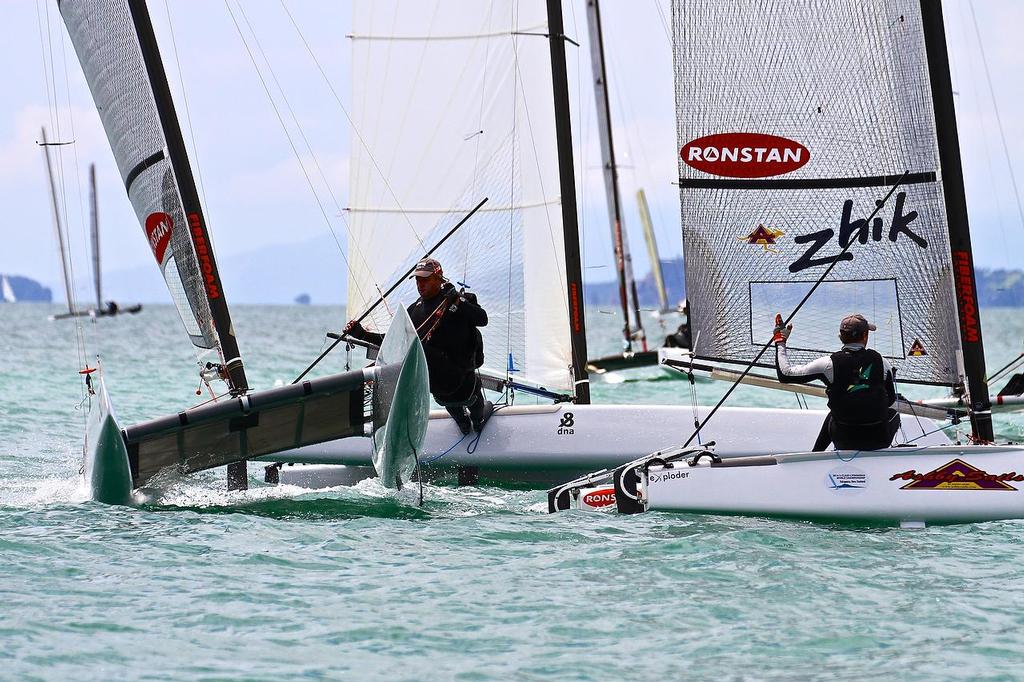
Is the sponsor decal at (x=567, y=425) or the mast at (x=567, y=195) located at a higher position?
the mast at (x=567, y=195)

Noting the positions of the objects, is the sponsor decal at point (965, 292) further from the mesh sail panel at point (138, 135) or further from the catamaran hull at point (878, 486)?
the mesh sail panel at point (138, 135)

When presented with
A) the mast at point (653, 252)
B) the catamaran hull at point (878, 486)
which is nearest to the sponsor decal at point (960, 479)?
the catamaran hull at point (878, 486)

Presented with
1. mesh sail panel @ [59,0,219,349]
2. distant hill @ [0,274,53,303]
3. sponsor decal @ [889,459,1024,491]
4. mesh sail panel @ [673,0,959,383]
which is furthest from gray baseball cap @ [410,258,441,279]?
distant hill @ [0,274,53,303]

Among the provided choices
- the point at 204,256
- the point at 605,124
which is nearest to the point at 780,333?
the point at 204,256

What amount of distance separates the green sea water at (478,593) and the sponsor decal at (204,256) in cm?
127

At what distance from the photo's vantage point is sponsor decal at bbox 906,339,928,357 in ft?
26.2

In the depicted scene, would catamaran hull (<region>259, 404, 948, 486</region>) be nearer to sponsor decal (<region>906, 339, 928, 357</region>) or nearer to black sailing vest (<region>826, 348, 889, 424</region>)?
sponsor decal (<region>906, 339, 928, 357</region>)

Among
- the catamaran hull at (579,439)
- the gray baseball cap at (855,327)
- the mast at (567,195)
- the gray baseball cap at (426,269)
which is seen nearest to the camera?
the gray baseball cap at (855,327)

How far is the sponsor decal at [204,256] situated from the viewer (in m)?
8.01

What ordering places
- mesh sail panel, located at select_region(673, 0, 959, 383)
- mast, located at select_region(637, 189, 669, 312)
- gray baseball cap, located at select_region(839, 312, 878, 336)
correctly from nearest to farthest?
gray baseball cap, located at select_region(839, 312, 878, 336) < mesh sail panel, located at select_region(673, 0, 959, 383) < mast, located at select_region(637, 189, 669, 312)

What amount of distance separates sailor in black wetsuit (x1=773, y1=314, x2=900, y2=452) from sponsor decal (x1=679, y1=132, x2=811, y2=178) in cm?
154

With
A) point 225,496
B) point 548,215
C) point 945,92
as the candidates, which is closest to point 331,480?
point 225,496

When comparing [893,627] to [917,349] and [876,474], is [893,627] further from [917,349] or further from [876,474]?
[917,349]

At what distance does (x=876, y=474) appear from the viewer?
694cm
